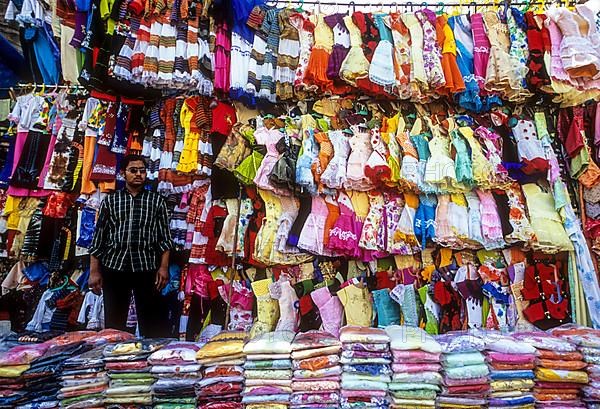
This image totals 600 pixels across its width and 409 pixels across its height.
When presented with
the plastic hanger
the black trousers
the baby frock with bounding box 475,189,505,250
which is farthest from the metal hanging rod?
the black trousers

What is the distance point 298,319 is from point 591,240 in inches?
91.7

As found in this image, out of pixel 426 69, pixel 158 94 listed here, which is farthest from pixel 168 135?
pixel 426 69

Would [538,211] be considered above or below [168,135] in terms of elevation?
below

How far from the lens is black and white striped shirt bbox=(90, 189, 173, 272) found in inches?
122

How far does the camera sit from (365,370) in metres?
2.29

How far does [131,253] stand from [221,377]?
1265mm

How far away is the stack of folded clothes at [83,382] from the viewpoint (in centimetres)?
224

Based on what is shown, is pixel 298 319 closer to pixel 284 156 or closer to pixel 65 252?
pixel 284 156

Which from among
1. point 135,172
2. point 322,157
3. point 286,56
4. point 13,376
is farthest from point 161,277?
point 286,56

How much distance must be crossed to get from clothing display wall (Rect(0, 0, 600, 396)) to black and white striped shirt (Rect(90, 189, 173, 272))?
17.0 inches

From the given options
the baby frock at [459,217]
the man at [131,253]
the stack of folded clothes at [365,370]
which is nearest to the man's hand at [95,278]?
the man at [131,253]

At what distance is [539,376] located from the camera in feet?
7.79

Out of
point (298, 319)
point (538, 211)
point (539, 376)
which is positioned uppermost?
point (538, 211)

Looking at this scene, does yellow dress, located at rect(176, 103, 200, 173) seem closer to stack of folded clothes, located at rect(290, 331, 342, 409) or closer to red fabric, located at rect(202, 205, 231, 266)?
red fabric, located at rect(202, 205, 231, 266)
